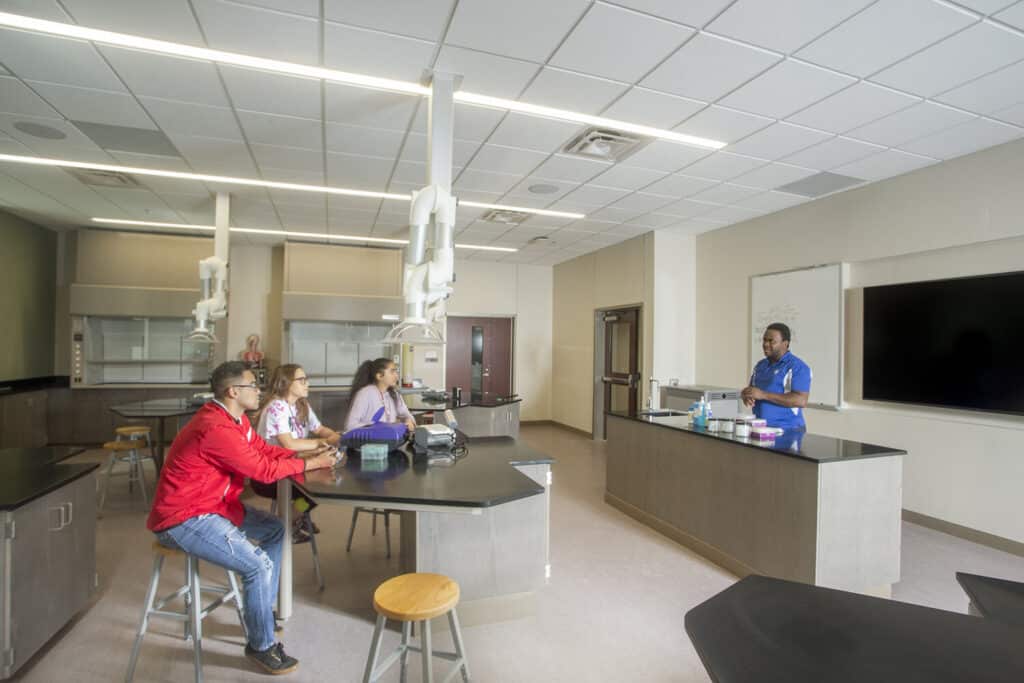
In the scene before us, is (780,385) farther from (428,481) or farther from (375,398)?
(375,398)

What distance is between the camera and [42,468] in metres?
2.53

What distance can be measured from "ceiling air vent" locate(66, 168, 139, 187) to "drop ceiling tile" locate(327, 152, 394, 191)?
2.09 meters

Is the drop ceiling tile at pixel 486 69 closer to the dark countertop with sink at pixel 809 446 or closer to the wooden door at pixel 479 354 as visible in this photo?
the dark countertop with sink at pixel 809 446

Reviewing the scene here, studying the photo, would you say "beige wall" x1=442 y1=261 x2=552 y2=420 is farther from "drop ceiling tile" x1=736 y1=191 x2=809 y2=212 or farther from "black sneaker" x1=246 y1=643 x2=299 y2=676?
"black sneaker" x1=246 y1=643 x2=299 y2=676

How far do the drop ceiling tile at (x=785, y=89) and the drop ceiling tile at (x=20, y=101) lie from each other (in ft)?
15.3

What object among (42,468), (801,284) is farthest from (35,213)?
(801,284)

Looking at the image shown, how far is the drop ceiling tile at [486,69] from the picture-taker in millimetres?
2805

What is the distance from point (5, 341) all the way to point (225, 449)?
6669 millimetres

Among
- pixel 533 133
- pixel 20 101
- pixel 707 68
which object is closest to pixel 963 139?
pixel 707 68

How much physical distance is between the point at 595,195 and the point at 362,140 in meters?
2.50

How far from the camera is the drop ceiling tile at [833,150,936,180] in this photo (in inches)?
161

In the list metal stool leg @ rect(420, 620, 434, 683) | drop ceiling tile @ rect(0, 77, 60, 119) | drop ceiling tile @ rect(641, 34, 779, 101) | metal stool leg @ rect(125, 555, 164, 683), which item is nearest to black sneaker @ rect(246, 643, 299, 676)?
metal stool leg @ rect(125, 555, 164, 683)

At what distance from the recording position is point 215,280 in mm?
5762

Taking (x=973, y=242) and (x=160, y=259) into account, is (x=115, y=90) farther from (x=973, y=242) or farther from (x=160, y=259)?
(x=973, y=242)
